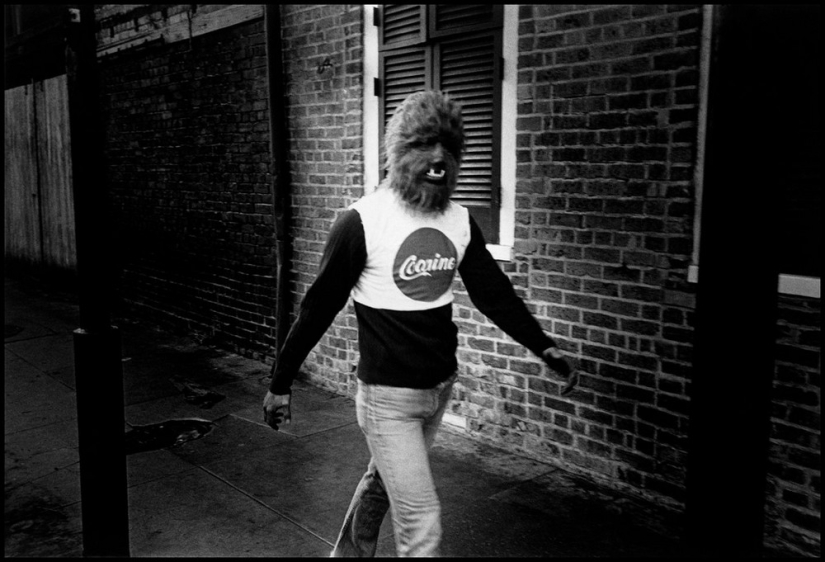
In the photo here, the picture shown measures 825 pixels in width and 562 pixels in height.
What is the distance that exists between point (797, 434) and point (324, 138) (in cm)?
405

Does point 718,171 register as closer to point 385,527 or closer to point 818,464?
point 818,464

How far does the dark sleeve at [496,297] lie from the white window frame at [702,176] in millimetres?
938

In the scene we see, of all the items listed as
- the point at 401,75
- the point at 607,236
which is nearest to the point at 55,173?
the point at 401,75

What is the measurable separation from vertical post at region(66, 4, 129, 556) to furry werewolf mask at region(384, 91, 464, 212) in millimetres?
1338

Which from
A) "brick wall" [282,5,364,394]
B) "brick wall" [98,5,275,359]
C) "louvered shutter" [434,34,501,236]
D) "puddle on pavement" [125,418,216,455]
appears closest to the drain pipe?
"brick wall" [282,5,364,394]

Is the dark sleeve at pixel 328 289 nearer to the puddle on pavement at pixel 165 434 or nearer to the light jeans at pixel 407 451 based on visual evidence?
the light jeans at pixel 407 451

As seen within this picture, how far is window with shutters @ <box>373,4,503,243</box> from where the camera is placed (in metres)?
4.70

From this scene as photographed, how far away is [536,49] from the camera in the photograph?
4383mm

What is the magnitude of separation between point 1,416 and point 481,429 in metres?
2.80

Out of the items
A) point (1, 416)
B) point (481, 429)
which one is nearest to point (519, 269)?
point (481, 429)

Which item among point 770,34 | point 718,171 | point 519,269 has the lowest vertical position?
point 519,269

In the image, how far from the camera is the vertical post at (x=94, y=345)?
3.12 m

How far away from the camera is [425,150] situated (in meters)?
2.70

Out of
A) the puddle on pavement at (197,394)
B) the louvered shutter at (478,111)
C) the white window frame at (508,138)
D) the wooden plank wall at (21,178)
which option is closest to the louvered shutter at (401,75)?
the louvered shutter at (478,111)
